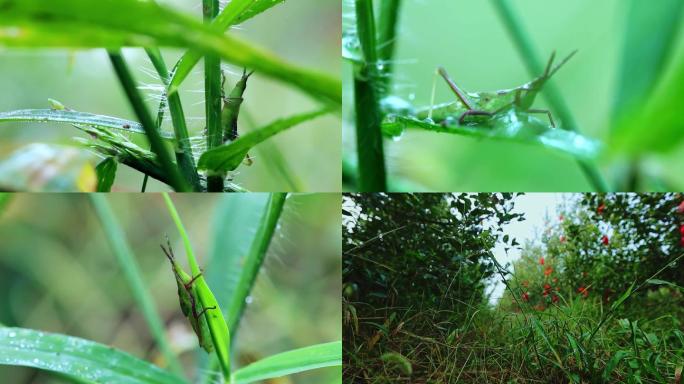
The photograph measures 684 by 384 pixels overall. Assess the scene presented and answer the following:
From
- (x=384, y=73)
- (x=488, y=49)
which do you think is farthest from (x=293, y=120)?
(x=488, y=49)

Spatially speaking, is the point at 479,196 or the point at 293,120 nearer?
the point at 293,120

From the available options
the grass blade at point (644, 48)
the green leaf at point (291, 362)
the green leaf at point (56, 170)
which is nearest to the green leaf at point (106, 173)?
the green leaf at point (56, 170)

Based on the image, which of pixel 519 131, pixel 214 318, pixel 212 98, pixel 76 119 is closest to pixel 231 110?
pixel 212 98

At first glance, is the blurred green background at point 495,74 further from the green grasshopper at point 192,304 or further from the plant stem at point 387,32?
the green grasshopper at point 192,304

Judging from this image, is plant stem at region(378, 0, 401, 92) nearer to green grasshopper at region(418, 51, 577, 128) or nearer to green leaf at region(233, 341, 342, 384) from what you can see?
green grasshopper at region(418, 51, 577, 128)

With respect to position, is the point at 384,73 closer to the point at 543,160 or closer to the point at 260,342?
the point at 543,160

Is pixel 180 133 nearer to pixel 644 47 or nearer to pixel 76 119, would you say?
pixel 76 119
